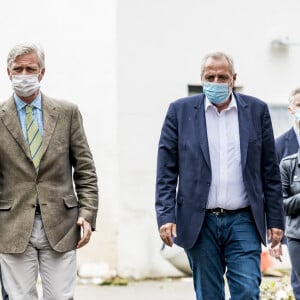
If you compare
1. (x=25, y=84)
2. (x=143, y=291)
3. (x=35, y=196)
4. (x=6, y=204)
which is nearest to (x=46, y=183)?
(x=35, y=196)

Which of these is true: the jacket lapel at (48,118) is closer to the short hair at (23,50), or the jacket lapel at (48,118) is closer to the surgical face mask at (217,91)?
the short hair at (23,50)

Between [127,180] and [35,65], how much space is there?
234 inches

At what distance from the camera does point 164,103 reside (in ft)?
39.2

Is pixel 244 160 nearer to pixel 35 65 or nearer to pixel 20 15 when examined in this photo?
pixel 35 65

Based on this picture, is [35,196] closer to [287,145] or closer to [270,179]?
[270,179]

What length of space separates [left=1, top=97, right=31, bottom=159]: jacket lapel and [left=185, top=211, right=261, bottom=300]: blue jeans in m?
1.28

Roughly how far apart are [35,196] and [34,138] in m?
0.37

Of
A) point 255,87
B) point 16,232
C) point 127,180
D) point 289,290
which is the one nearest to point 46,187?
point 16,232

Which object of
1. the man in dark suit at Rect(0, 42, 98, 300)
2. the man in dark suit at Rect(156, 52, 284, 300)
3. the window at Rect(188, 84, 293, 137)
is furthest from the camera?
the window at Rect(188, 84, 293, 137)

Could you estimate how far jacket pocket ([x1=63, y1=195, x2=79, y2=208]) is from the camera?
5891 millimetres

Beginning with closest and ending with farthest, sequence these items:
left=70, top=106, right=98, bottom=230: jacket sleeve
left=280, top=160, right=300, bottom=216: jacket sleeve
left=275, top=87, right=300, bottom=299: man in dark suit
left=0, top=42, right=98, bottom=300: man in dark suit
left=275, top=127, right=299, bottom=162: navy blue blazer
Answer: left=0, top=42, right=98, bottom=300: man in dark suit, left=70, top=106, right=98, bottom=230: jacket sleeve, left=280, top=160, right=300, bottom=216: jacket sleeve, left=275, top=87, right=300, bottom=299: man in dark suit, left=275, top=127, right=299, bottom=162: navy blue blazer

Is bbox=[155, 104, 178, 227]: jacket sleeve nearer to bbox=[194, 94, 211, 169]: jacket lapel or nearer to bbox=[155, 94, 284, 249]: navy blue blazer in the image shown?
bbox=[155, 94, 284, 249]: navy blue blazer

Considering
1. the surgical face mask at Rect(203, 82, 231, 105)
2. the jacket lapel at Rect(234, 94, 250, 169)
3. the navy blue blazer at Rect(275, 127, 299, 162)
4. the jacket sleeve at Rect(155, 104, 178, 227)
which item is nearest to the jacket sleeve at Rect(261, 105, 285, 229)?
the jacket lapel at Rect(234, 94, 250, 169)

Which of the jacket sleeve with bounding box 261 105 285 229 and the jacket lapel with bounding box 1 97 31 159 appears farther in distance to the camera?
the jacket sleeve with bounding box 261 105 285 229
